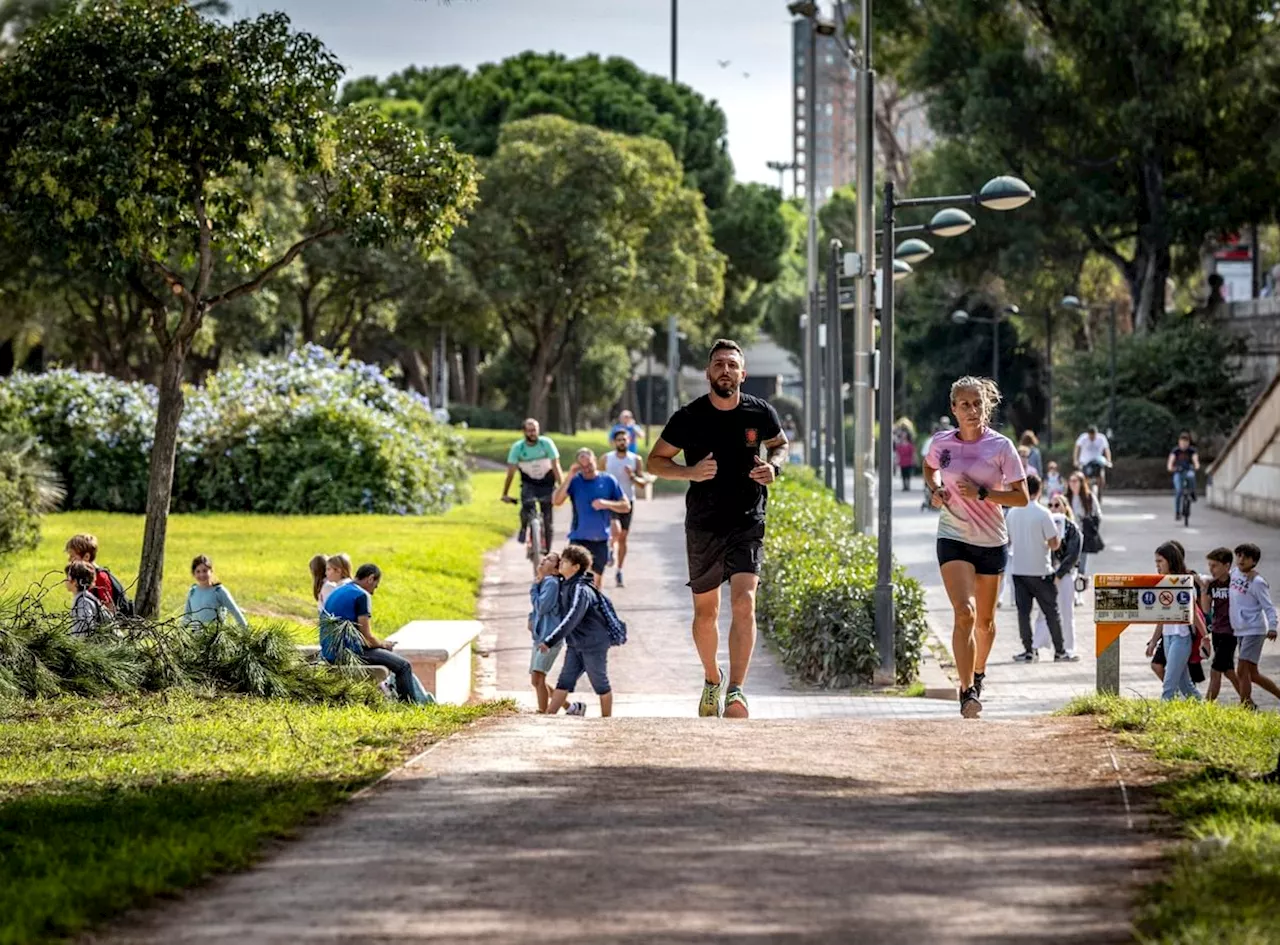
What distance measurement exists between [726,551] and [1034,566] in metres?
7.70

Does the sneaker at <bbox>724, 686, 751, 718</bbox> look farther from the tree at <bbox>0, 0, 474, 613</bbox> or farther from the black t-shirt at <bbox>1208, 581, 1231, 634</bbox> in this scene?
the tree at <bbox>0, 0, 474, 613</bbox>

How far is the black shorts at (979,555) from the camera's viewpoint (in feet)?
33.4

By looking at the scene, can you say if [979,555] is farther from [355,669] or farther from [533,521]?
[533,521]

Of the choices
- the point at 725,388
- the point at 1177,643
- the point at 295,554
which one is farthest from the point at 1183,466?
the point at 725,388

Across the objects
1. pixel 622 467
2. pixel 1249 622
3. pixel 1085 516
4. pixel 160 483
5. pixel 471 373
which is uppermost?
pixel 471 373

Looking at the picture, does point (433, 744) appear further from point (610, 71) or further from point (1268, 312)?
point (610, 71)

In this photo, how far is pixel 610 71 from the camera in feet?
240

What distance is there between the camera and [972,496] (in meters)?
10.0

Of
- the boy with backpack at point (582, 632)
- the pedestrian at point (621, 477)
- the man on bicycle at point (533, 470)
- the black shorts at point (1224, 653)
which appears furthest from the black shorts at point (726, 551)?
the pedestrian at point (621, 477)

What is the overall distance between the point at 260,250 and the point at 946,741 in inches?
351

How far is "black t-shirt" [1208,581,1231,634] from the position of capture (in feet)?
42.9

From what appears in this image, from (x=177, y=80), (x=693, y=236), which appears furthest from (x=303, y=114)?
(x=693, y=236)

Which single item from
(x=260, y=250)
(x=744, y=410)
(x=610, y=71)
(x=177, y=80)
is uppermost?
(x=610, y=71)

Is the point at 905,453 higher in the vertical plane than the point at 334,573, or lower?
higher
